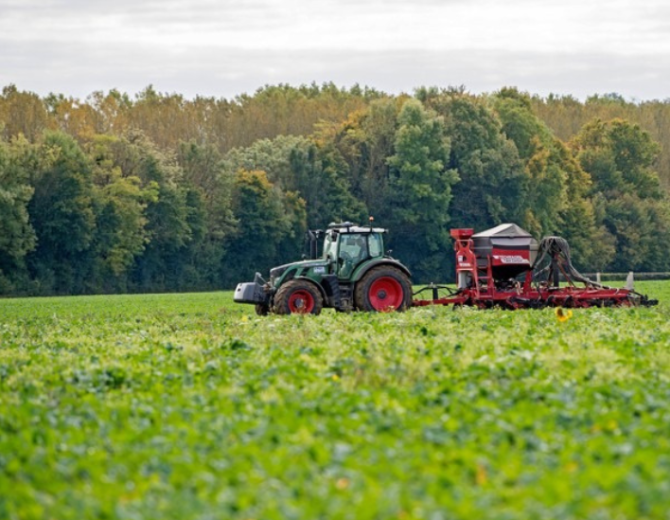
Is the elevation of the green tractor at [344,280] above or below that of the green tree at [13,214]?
below

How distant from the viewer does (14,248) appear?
70188 mm

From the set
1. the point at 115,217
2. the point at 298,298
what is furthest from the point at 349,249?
the point at 115,217

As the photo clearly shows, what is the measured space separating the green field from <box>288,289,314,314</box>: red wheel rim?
854 centimetres

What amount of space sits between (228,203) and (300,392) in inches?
2706

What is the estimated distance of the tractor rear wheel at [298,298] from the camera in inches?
1266

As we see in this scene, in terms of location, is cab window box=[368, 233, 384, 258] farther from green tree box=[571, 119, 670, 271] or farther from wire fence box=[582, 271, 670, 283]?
green tree box=[571, 119, 670, 271]

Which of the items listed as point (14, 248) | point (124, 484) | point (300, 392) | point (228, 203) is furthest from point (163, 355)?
point (228, 203)

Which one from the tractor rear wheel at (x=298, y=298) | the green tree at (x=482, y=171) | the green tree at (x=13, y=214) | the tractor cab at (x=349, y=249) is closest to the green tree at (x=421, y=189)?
the green tree at (x=482, y=171)

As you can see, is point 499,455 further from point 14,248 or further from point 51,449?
point 14,248

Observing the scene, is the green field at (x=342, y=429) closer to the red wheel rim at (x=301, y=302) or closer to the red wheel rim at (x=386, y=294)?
the red wheel rim at (x=301, y=302)

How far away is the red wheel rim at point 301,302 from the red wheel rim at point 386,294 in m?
1.76

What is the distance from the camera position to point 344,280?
1316 inches

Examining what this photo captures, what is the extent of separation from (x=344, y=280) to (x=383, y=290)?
3.35 feet

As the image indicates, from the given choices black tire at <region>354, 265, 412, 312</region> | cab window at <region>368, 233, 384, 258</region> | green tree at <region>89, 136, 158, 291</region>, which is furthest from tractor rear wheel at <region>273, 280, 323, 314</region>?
green tree at <region>89, 136, 158, 291</region>
